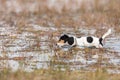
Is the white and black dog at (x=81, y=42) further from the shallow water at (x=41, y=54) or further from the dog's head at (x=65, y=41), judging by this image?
the shallow water at (x=41, y=54)

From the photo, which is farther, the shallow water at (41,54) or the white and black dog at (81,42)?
the white and black dog at (81,42)

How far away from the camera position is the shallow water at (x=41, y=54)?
28.5 feet

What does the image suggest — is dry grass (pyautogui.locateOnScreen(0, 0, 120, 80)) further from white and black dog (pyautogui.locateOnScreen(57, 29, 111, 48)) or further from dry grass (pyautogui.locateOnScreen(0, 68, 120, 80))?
white and black dog (pyautogui.locateOnScreen(57, 29, 111, 48))

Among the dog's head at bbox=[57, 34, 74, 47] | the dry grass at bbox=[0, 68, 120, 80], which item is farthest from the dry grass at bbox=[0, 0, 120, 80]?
the dog's head at bbox=[57, 34, 74, 47]

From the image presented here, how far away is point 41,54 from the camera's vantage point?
390 inches

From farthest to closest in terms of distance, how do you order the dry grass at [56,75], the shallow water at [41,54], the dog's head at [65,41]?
the dog's head at [65,41], the shallow water at [41,54], the dry grass at [56,75]

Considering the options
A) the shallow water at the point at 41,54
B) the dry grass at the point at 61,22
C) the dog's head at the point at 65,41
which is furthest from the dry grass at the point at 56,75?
the dog's head at the point at 65,41

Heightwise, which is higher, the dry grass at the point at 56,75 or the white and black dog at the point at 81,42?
the dry grass at the point at 56,75

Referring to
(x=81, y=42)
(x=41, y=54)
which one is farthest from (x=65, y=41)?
(x=41, y=54)

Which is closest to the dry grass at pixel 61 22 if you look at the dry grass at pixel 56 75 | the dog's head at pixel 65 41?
the dry grass at pixel 56 75

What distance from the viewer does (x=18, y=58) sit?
9414 mm

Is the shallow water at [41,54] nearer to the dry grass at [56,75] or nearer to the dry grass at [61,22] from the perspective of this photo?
the dry grass at [61,22]

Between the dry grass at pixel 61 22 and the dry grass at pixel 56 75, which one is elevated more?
the dry grass at pixel 56 75

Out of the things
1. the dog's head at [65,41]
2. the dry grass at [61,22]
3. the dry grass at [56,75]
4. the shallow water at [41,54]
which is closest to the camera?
the dry grass at [56,75]
